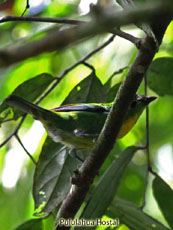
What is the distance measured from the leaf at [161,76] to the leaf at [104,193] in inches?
26.4

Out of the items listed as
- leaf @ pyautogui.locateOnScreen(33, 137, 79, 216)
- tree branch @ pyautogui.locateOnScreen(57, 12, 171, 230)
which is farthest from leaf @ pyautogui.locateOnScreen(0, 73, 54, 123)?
tree branch @ pyautogui.locateOnScreen(57, 12, 171, 230)

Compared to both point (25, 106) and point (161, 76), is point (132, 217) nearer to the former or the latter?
point (25, 106)

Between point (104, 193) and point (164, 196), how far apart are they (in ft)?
1.70

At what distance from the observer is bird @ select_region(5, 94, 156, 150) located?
280 centimetres

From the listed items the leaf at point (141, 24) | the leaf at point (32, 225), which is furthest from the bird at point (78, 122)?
the leaf at point (141, 24)

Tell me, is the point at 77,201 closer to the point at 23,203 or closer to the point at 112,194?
the point at 112,194

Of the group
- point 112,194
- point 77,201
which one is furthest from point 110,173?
point 77,201

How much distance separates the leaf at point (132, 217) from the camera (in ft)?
7.60

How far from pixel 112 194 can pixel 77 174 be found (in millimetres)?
357

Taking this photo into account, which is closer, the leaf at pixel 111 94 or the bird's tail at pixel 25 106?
the bird's tail at pixel 25 106

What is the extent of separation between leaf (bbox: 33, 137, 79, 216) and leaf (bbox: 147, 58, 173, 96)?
0.80 metres

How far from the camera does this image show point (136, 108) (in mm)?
2951

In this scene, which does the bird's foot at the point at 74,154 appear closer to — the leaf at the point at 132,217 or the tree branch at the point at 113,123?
the leaf at the point at 132,217

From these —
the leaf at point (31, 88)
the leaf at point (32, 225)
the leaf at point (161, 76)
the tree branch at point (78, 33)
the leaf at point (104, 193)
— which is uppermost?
the tree branch at point (78, 33)
